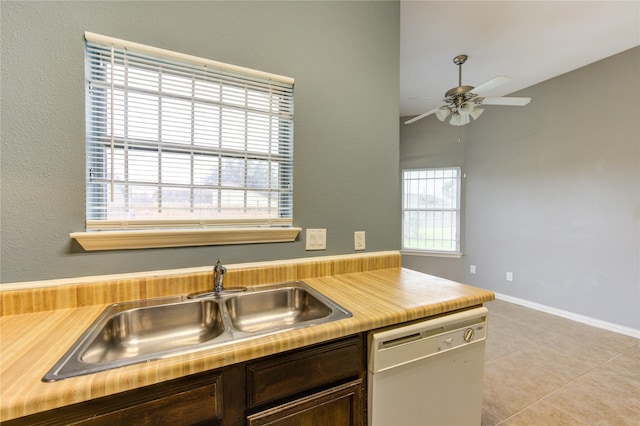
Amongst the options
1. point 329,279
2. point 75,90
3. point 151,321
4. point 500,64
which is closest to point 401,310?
point 329,279

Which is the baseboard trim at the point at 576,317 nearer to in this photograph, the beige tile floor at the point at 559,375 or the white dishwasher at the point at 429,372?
the beige tile floor at the point at 559,375

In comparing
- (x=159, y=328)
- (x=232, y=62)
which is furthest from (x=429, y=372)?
(x=232, y=62)

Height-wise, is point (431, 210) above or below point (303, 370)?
above

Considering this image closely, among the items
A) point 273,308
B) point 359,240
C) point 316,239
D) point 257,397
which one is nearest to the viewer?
point 257,397

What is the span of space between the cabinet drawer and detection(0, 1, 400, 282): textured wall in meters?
0.67

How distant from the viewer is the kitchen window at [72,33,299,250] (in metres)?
1.17

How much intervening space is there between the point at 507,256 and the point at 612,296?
1.09 meters

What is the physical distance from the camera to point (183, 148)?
130cm

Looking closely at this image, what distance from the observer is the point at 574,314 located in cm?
316

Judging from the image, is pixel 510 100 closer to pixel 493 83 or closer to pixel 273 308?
pixel 493 83

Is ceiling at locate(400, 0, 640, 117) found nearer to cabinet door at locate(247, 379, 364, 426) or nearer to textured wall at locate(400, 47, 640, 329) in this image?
textured wall at locate(400, 47, 640, 329)

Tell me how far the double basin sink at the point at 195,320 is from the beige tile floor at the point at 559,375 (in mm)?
1452

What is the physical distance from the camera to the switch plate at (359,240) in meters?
1.68

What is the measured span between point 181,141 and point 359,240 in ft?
3.67
